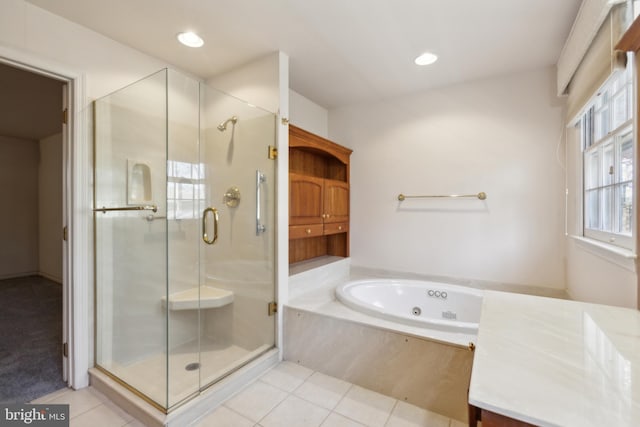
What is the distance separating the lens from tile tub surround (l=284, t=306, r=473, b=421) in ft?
4.98

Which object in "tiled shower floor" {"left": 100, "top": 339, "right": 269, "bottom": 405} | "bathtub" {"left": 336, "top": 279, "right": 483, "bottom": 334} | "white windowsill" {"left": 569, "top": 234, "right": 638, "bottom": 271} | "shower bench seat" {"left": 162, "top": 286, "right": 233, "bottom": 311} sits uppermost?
"white windowsill" {"left": 569, "top": 234, "right": 638, "bottom": 271}

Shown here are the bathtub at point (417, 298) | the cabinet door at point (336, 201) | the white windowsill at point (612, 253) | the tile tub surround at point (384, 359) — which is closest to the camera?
the white windowsill at point (612, 253)

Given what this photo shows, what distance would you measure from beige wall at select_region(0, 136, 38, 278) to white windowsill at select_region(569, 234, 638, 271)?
7.08 meters

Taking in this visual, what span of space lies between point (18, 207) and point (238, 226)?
498 cm

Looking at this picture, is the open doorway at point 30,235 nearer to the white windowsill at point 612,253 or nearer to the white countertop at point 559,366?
the white countertop at point 559,366

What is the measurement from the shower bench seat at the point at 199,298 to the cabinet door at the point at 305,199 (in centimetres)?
76

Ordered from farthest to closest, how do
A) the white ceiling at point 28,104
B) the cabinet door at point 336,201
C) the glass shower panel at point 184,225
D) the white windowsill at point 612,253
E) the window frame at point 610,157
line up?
the cabinet door at point 336,201 < the white ceiling at point 28,104 < the glass shower panel at point 184,225 < the window frame at point 610,157 < the white windowsill at point 612,253

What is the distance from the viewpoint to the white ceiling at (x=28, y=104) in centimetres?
259

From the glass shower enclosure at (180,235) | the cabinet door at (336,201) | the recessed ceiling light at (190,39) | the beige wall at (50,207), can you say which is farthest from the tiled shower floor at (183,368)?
the beige wall at (50,207)

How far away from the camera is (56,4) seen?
5.18 ft

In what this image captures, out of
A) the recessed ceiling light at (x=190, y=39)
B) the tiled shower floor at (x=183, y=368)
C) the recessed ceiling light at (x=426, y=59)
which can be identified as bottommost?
the tiled shower floor at (x=183, y=368)

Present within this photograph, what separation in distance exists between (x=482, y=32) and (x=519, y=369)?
204 centimetres

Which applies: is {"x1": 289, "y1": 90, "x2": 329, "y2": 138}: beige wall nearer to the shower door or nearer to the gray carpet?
the shower door

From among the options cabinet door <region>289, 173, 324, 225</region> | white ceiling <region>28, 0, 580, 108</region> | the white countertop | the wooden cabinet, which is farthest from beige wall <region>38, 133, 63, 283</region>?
the white countertop
